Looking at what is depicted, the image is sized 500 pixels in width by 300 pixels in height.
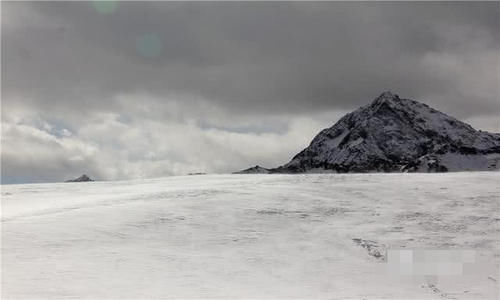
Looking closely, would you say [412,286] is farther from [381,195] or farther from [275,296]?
[381,195]

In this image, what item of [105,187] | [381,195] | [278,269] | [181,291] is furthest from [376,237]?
[105,187]

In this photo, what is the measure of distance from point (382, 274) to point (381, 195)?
1036 centimetres

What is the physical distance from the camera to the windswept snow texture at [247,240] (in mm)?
16406

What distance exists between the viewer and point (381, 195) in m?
28.4

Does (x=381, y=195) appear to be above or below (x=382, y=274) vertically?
above

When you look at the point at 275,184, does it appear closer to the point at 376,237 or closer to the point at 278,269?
the point at 376,237

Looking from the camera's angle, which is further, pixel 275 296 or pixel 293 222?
pixel 293 222

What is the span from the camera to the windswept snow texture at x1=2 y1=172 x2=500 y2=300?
16.4 meters

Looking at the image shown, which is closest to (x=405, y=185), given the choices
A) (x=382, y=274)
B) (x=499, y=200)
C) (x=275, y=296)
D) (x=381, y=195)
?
(x=381, y=195)

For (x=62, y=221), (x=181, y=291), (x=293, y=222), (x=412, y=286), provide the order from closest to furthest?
(x=181, y=291) → (x=412, y=286) → (x=62, y=221) → (x=293, y=222)

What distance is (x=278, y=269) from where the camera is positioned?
1839cm

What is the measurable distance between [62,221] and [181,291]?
7.93 meters

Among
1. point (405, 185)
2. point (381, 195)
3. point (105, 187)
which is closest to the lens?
point (381, 195)

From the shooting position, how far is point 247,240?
20938 millimetres
